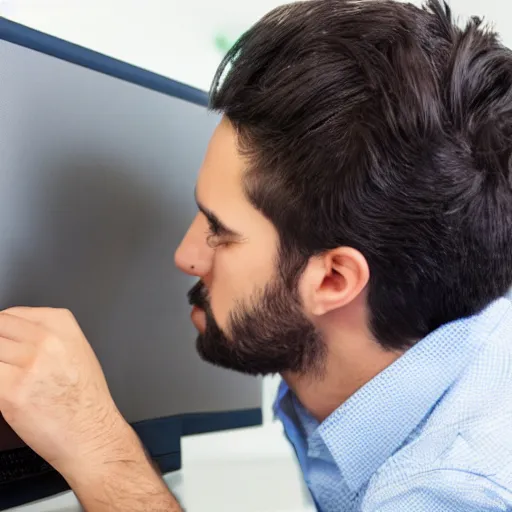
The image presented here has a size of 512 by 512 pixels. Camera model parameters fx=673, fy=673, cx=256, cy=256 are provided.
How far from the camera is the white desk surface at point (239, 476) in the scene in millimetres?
831

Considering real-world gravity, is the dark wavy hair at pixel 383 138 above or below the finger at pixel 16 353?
above

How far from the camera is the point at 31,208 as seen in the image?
0.64 meters

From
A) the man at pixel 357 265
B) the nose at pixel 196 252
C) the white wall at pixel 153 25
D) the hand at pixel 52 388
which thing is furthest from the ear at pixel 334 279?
the white wall at pixel 153 25

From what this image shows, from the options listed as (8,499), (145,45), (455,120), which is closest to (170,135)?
(145,45)

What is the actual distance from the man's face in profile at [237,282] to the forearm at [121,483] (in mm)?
151

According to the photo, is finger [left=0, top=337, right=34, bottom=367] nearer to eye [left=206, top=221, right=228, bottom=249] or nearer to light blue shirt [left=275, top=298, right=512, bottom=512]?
eye [left=206, top=221, right=228, bottom=249]

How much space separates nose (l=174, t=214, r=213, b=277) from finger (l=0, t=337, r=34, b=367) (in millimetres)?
194

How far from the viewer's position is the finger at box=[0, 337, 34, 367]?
1.97ft

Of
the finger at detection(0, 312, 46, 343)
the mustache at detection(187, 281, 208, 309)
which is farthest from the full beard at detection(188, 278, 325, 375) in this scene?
the finger at detection(0, 312, 46, 343)

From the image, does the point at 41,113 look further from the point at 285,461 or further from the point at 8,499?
the point at 285,461

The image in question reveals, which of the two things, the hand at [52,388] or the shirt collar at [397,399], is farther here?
the shirt collar at [397,399]

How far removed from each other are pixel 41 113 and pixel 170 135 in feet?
0.65

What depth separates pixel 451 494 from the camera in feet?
1.98

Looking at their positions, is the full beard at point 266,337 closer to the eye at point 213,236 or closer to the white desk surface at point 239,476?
A: the eye at point 213,236
